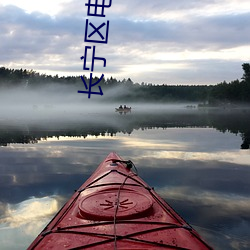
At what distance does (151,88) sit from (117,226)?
17622cm

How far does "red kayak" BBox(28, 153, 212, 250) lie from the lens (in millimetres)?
4203

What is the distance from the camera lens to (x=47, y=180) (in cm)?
1075

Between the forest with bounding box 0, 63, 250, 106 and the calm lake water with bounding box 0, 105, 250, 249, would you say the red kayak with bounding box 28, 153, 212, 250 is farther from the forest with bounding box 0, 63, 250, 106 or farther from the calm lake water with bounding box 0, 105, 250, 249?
the forest with bounding box 0, 63, 250, 106

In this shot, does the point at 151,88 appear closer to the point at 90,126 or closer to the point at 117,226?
the point at 90,126

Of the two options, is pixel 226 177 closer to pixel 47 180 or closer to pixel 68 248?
pixel 47 180

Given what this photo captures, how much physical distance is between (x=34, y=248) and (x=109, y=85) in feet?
543

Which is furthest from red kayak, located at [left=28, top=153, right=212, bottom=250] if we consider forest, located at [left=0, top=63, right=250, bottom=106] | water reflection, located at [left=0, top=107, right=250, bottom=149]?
forest, located at [left=0, top=63, right=250, bottom=106]

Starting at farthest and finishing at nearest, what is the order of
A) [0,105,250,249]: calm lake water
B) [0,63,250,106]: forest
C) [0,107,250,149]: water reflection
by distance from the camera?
[0,63,250,106]: forest < [0,107,250,149]: water reflection < [0,105,250,249]: calm lake water

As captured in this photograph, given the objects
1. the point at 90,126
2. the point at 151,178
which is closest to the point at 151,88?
the point at 90,126

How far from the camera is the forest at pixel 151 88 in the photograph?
3969 inches

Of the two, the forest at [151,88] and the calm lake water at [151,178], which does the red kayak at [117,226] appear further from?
the forest at [151,88]

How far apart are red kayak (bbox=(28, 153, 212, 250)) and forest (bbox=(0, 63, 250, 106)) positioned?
99.0 m

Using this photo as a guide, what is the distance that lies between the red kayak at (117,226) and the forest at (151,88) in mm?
99039

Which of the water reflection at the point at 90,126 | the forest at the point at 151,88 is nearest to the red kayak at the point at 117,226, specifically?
the water reflection at the point at 90,126
